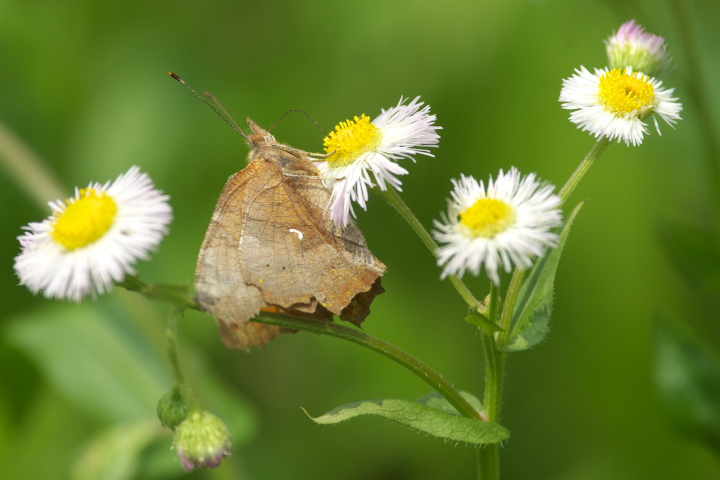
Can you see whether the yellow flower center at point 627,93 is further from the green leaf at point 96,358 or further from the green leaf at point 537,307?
the green leaf at point 96,358

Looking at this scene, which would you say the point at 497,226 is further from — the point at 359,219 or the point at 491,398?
the point at 359,219

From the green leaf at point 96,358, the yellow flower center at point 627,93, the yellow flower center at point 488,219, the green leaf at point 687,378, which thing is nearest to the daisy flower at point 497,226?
the yellow flower center at point 488,219

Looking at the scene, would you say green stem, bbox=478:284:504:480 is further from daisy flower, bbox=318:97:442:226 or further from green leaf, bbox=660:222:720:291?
green leaf, bbox=660:222:720:291

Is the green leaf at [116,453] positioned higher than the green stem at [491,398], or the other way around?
Answer: the green leaf at [116,453]

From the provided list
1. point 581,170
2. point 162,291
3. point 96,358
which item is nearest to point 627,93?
point 581,170

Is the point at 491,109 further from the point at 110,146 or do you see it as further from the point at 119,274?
the point at 119,274

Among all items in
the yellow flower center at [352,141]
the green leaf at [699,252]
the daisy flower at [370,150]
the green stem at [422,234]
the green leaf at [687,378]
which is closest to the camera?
the green stem at [422,234]

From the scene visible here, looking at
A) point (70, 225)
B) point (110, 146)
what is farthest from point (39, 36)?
point (70, 225)
